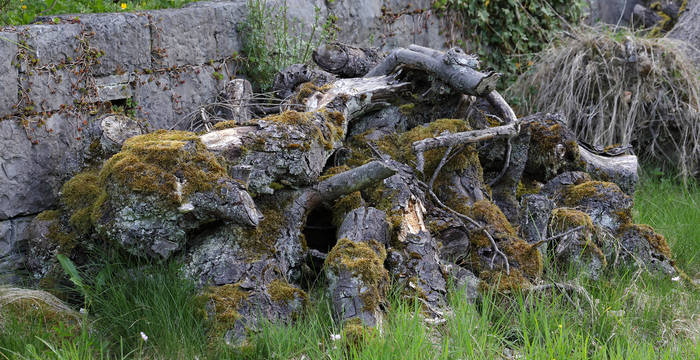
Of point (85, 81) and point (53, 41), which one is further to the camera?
point (85, 81)

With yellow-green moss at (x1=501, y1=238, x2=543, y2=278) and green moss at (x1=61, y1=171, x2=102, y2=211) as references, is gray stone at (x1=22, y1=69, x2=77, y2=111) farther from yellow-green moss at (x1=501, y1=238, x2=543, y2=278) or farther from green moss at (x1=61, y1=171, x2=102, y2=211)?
yellow-green moss at (x1=501, y1=238, x2=543, y2=278)

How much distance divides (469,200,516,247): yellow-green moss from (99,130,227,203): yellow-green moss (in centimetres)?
145

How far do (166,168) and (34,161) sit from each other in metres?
1.12

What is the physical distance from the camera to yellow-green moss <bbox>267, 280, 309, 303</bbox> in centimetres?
308

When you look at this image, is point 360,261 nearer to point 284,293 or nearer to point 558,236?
point 284,293

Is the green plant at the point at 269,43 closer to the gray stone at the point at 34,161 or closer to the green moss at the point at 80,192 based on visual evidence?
the gray stone at the point at 34,161

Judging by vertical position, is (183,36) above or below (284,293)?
above

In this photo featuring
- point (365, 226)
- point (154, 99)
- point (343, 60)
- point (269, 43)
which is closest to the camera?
point (365, 226)

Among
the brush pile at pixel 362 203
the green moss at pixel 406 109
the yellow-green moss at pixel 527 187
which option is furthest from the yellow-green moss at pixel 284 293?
the yellow-green moss at pixel 527 187

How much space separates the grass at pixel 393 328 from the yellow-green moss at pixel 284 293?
Result: 0.27 feet

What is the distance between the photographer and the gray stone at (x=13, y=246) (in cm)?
365

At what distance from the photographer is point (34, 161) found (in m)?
3.78

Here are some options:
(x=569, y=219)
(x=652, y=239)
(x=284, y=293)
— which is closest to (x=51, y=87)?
(x=284, y=293)

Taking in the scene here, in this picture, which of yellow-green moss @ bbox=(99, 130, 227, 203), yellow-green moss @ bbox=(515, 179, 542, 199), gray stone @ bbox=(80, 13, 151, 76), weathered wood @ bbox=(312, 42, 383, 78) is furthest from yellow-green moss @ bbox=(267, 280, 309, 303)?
weathered wood @ bbox=(312, 42, 383, 78)
